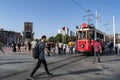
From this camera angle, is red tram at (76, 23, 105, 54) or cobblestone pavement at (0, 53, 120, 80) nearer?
cobblestone pavement at (0, 53, 120, 80)

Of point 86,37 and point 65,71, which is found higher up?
point 86,37

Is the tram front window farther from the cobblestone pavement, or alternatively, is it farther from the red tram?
the cobblestone pavement

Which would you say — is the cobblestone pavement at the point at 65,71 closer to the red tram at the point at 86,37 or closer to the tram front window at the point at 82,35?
the red tram at the point at 86,37

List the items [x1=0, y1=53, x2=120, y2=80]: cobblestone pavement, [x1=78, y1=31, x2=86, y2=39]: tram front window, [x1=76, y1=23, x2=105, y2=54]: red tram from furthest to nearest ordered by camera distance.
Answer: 1. [x1=78, y1=31, x2=86, y2=39]: tram front window
2. [x1=76, y1=23, x2=105, y2=54]: red tram
3. [x1=0, y1=53, x2=120, y2=80]: cobblestone pavement

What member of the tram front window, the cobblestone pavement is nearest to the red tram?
the tram front window

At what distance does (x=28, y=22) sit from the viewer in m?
49.2

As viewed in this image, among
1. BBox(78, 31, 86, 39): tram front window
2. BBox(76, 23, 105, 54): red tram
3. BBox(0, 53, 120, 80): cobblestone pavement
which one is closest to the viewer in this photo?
BBox(0, 53, 120, 80): cobblestone pavement

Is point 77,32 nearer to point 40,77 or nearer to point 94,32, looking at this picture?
point 94,32

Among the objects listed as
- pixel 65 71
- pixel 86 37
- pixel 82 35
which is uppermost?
pixel 82 35

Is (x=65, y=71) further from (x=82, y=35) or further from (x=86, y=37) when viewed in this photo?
(x=82, y=35)

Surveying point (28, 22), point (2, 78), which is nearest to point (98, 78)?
point (2, 78)

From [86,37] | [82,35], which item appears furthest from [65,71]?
[82,35]

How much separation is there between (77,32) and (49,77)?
18.0 metres

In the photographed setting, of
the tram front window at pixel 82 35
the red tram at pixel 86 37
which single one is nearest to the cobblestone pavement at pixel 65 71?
the red tram at pixel 86 37
